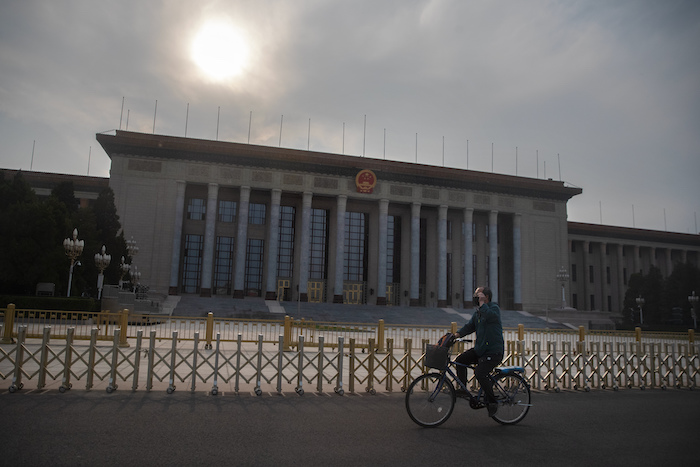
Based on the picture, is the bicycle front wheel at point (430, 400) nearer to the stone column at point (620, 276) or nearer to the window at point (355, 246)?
the window at point (355, 246)

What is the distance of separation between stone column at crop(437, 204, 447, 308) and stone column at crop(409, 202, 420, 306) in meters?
2.09

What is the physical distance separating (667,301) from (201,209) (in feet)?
137

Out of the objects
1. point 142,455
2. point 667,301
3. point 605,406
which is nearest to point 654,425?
point 605,406

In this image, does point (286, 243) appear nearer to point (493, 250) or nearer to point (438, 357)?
point (493, 250)

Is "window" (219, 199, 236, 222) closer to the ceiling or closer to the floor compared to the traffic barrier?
closer to the ceiling

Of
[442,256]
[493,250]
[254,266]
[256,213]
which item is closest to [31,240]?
[254,266]

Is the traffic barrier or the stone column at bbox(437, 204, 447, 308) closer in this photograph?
the traffic barrier

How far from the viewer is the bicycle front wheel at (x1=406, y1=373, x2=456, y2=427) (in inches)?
256

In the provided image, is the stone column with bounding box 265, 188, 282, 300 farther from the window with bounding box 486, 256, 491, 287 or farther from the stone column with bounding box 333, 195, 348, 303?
the window with bounding box 486, 256, 491, 287

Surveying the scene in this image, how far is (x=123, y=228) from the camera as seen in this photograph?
138ft

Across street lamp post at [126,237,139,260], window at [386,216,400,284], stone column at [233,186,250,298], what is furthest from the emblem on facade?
street lamp post at [126,237,139,260]

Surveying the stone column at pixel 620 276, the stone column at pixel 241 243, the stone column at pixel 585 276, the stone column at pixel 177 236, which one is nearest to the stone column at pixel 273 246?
the stone column at pixel 241 243

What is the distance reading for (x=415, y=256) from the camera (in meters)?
48.0

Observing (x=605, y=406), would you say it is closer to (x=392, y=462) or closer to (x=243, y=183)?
(x=392, y=462)
